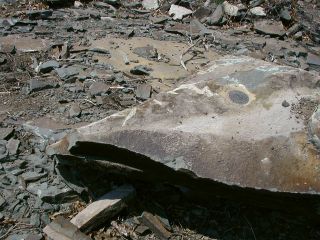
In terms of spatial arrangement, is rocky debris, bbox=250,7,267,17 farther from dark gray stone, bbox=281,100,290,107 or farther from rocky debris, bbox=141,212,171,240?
rocky debris, bbox=141,212,171,240

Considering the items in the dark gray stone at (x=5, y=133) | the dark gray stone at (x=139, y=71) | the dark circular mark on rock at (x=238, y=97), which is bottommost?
the dark gray stone at (x=139, y=71)

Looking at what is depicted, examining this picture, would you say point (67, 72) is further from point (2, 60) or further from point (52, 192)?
point (52, 192)

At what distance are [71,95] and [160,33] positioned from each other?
2.14 m

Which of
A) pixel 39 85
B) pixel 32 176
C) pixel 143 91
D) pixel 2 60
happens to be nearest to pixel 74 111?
pixel 39 85

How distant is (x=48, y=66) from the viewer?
4.29 meters

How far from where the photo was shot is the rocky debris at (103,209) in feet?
8.69

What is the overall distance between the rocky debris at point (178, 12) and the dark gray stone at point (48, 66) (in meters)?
2.29

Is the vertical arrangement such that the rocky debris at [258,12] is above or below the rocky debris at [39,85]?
below

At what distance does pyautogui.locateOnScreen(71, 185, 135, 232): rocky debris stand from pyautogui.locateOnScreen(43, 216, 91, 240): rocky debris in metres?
0.04

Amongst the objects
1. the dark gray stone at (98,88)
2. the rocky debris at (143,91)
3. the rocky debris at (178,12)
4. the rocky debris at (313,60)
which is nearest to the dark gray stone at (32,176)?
the dark gray stone at (98,88)

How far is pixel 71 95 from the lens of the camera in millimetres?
3854

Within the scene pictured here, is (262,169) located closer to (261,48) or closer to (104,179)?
(104,179)

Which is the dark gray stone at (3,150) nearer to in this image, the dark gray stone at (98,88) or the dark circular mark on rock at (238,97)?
the dark gray stone at (98,88)

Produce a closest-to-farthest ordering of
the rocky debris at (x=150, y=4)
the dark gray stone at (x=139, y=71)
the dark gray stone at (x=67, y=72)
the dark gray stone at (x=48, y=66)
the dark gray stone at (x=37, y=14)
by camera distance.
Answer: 1. the dark gray stone at (x=67, y=72)
2. the dark gray stone at (x=48, y=66)
3. the dark gray stone at (x=139, y=71)
4. the dark gray stone at (x=37, y=14)
5. the rocky debris at (x=150, y=4)
